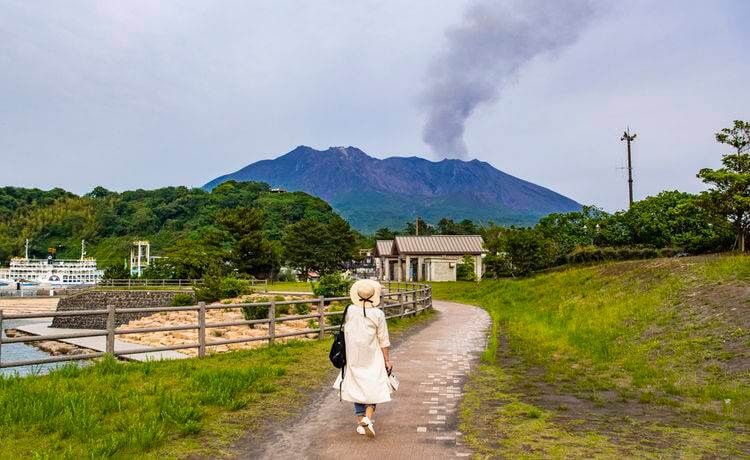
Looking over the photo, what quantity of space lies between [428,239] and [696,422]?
52.2m

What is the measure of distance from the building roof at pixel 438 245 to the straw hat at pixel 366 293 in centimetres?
5056

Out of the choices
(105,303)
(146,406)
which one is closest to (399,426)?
(146,406)

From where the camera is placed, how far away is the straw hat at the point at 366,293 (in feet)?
21.0

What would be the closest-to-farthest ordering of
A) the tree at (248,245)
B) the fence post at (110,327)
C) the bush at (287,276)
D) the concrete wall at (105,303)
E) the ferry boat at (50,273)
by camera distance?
the fence post at (110,327), the concrete wall at (105,303), the tree at (248,245), the bush at (287,276), the ferry boat at (50,273)

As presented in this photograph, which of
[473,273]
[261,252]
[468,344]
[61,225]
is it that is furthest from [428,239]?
[61,225]

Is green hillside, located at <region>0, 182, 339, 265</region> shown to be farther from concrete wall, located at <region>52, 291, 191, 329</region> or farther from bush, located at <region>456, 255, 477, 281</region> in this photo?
bush, located at <region>456, 255, 477, 281</region>

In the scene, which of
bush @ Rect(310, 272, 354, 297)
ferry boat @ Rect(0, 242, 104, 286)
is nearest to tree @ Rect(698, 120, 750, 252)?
bush @ Rect(310, 272, 354, 297)

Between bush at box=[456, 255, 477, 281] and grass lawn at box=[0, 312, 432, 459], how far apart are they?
4561cm

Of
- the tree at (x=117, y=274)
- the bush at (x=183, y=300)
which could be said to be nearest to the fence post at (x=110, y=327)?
the bush at (x=183, y=300)

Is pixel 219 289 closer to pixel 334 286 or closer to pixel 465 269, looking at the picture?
pixel 334 286

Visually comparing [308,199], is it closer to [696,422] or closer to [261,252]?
[261,252]

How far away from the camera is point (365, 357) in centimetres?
636

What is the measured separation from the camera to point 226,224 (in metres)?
64.1

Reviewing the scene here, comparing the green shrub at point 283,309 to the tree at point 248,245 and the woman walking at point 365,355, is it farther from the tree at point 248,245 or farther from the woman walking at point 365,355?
the tree at point 248,245
